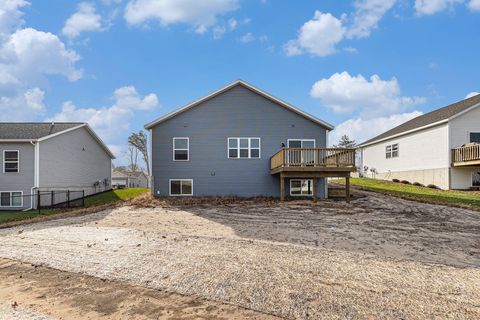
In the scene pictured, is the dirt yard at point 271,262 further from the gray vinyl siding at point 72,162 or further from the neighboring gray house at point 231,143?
the gray vinyl siding at point 72,162

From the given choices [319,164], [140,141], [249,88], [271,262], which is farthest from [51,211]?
[140,141]

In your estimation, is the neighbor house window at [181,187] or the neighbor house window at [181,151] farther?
the neighbor house window at [181,151]

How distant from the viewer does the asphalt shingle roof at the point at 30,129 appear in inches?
797

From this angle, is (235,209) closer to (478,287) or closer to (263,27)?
(263,27)

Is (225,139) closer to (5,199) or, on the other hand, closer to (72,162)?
(72,162)

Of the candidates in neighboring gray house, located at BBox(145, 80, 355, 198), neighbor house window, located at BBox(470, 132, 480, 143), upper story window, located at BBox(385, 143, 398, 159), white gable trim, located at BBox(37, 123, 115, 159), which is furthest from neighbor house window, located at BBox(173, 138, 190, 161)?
neighbor house window, located at BBox(470, 132, 480, 143)

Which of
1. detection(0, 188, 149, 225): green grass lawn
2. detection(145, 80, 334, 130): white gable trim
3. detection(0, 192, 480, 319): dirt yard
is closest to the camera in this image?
detection(0, 192, 480, 319): dirt yard

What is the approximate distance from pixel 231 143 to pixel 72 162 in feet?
38.3

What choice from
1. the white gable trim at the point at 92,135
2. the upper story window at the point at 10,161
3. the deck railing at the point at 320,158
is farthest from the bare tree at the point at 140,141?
the deck railing at the point at 320,158

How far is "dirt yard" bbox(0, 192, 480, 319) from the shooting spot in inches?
197

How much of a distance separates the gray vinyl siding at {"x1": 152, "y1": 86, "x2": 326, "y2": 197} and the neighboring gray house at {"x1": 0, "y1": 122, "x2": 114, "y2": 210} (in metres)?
6.41

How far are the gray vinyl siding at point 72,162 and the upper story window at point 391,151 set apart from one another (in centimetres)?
2588

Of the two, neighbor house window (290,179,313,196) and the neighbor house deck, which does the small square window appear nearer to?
Result: the neighbor house deck

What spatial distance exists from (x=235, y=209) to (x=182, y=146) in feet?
21.6
